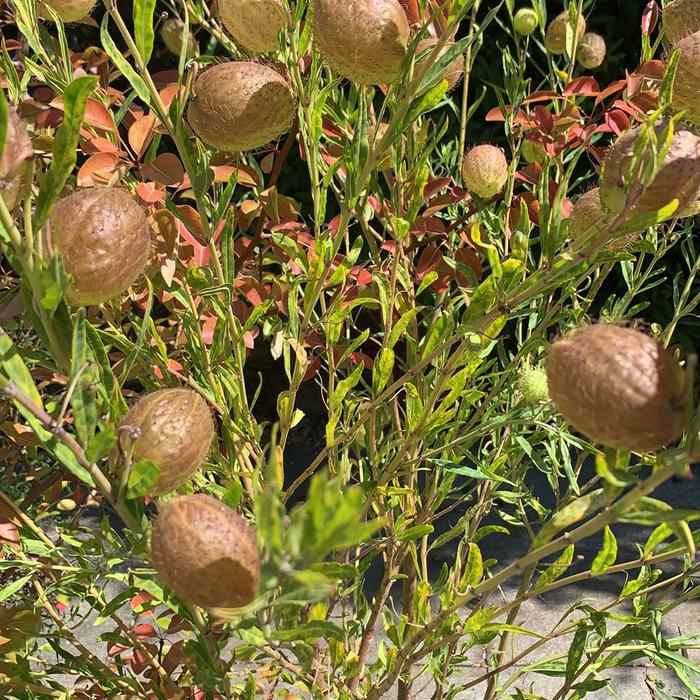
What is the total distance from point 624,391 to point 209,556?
0.24 meters

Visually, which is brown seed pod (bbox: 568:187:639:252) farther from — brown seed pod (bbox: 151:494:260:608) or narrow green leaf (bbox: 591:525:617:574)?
brown seed pod (bbox: 151:494:260:608)

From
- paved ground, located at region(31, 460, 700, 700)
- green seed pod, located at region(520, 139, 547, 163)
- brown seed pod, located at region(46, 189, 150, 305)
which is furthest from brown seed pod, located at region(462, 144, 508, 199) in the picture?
paved ground, located at region(31, 460, 700, 700)

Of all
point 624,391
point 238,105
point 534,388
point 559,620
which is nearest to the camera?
point 624,391

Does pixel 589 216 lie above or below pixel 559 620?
above

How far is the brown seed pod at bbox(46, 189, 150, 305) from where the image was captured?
20.8 inches

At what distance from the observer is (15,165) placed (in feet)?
1.56

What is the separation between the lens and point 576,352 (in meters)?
0.49

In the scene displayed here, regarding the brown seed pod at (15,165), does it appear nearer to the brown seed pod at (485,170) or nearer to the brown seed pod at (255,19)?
the brown seed pod at (255,19)

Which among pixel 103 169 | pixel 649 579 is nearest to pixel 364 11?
pixel 103 169

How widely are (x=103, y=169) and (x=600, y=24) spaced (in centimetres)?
200

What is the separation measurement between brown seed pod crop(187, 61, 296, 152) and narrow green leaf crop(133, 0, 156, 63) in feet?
0.17

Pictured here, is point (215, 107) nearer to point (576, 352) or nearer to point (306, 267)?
point (306, 267)

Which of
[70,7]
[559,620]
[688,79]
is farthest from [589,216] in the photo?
[559,620]

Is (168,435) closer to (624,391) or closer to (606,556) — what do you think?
(624,391)
